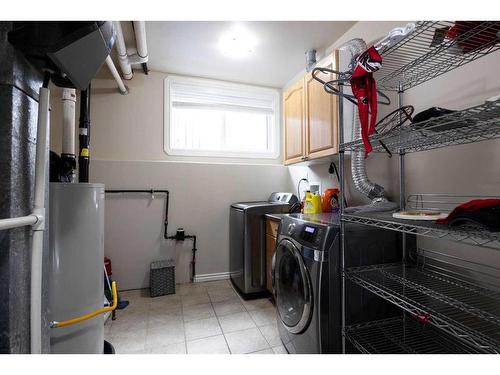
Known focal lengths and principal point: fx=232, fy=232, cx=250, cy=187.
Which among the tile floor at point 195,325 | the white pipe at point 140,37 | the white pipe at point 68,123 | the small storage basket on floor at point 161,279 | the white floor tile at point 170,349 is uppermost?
the white pipe at point 140,37

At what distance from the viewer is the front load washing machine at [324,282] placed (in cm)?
126

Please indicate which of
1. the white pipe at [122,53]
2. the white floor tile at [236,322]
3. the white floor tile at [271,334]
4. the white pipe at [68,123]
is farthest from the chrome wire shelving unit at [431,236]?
the white pipe at [122,53]

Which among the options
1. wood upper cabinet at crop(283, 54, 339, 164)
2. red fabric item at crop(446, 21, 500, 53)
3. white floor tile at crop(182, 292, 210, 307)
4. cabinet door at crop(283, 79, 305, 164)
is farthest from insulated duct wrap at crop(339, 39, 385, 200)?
white floor tile at crop(182, 292, 210, 307)

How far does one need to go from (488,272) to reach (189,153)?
2.76 metres

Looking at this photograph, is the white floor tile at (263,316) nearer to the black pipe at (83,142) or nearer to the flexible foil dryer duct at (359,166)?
the flexible foil dryer duct at (359,166)

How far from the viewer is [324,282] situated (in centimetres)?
125

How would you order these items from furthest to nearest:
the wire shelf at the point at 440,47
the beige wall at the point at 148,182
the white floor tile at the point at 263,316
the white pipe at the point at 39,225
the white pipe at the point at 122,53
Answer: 1. the beige wall at the point at 148,182
2. the white floor tile at the point at 263,316
3. the white pipe at the point at 122,53
4. the wire shelf at the point at 440,47
5. the white pipe at the point at 39,225

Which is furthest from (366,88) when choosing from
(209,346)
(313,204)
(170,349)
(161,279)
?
(161,279)

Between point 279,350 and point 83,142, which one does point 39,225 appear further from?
point 279,350

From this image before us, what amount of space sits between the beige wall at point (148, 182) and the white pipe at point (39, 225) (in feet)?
6.63

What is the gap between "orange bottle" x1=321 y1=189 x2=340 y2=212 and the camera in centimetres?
210

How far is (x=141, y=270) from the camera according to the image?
2.63 metres

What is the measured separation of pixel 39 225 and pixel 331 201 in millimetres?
1970
